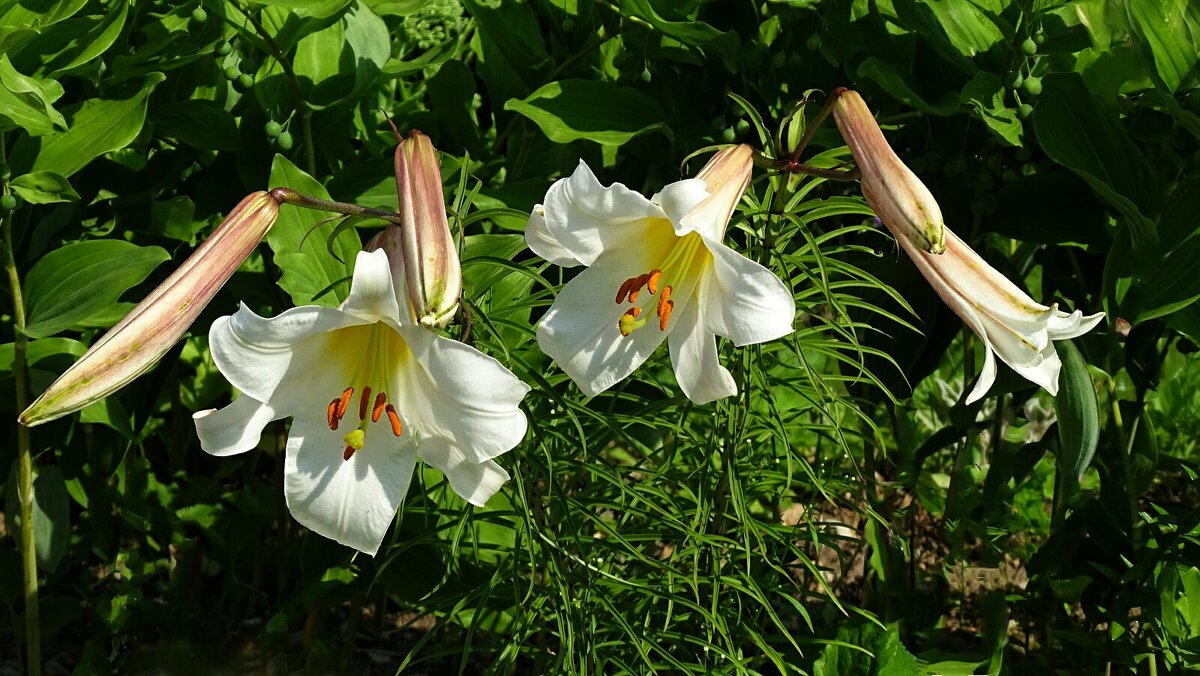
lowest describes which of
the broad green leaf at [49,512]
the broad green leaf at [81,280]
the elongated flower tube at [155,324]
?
the broad green leaf at [49,512]

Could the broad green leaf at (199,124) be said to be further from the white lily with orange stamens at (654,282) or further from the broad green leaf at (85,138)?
the white lily with orange stamens at (654,282)

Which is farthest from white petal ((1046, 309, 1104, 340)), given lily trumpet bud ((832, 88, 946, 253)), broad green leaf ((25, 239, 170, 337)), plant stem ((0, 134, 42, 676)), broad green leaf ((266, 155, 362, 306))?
plant stem ((0, 134, 42, 676))

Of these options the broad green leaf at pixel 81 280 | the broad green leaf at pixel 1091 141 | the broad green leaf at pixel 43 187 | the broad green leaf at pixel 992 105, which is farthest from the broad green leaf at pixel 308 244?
the broad green leaf at pixel 1091 141

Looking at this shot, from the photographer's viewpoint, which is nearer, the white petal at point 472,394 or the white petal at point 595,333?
the white petal at point 472,394

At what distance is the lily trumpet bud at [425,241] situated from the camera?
105cm

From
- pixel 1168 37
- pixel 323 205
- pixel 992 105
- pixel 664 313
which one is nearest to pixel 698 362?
pixel 664 313

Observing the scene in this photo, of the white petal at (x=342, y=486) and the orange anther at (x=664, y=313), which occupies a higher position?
the orange anther at (x=664, y=313)

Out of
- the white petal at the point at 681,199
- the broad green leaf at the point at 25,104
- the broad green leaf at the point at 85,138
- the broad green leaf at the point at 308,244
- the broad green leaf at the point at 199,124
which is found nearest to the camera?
the white petal at the point at 681,199

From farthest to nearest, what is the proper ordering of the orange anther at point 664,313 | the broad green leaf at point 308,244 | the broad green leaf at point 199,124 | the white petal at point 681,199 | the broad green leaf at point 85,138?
the broad green leaf at point 199,124
the broad green leaf at point 85,138
the broad green leaf at point 308,244
the orange anther at point 664,313
the white petal at point 681,199

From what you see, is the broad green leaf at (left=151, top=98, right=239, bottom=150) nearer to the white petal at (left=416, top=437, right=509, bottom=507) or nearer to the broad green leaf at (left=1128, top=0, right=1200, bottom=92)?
the white petal at (left=416, top=437, right=509, bottom=507)

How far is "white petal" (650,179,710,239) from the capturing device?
115 cm

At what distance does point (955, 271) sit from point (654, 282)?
0.31m

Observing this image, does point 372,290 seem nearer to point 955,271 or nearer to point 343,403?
point 343,403

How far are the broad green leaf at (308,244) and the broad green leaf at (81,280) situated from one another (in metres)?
0.19
